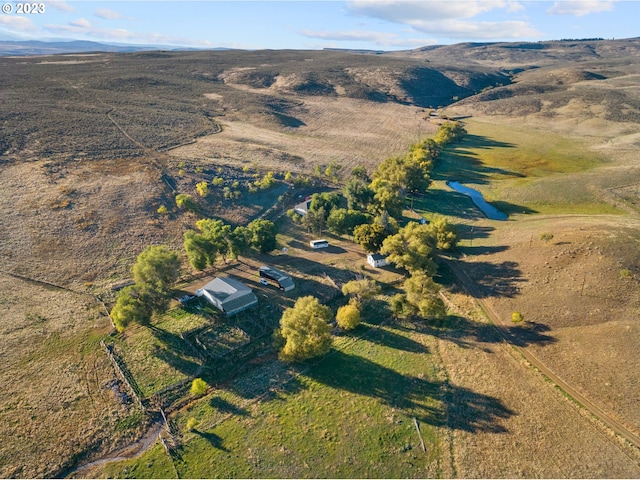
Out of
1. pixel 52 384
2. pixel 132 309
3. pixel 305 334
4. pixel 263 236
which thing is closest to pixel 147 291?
pixel 132 309

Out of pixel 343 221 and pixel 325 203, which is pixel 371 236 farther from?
pixel 325 203

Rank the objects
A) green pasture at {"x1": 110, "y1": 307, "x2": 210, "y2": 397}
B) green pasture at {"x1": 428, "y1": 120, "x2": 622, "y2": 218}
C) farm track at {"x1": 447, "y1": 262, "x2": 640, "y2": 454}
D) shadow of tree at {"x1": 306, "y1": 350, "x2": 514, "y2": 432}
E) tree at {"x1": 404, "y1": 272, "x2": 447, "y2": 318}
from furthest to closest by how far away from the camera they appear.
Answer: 1. green pasture at {"x1": 428, "y1": 120, "x2": 622, "y2": 218}
2. tree at {"x1": 404, "y1": 272, "x2": 447, "y2": 318}
3. green pasture at {"x1": 110, "y1": 307, "x2": 210, "y2": 397}
4. shadow of tree at {"x1": 306, "y1": 350, "x2": 514, "y2": 432}
5. farm track at {"x1": 447, "y1": 262, "x2": 640, "y2": 454}

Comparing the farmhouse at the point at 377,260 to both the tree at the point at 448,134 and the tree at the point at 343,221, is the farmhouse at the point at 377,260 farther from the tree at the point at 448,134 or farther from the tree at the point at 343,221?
the tree at the point at 448,134

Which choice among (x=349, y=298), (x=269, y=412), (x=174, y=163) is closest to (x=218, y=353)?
(x=269, y=412)

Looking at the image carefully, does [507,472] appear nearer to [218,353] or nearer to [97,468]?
[218,353]

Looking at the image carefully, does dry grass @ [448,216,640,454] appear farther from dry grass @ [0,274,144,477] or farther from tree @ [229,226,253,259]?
dry grass @ [0,274,144,477]

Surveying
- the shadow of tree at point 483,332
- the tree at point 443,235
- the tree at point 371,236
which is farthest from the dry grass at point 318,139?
the shadow of tree at point 483,332

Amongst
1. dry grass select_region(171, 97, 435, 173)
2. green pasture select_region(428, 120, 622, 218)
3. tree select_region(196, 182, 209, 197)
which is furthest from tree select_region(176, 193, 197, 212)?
green pasture select_region(428, 120, 622, 218)
